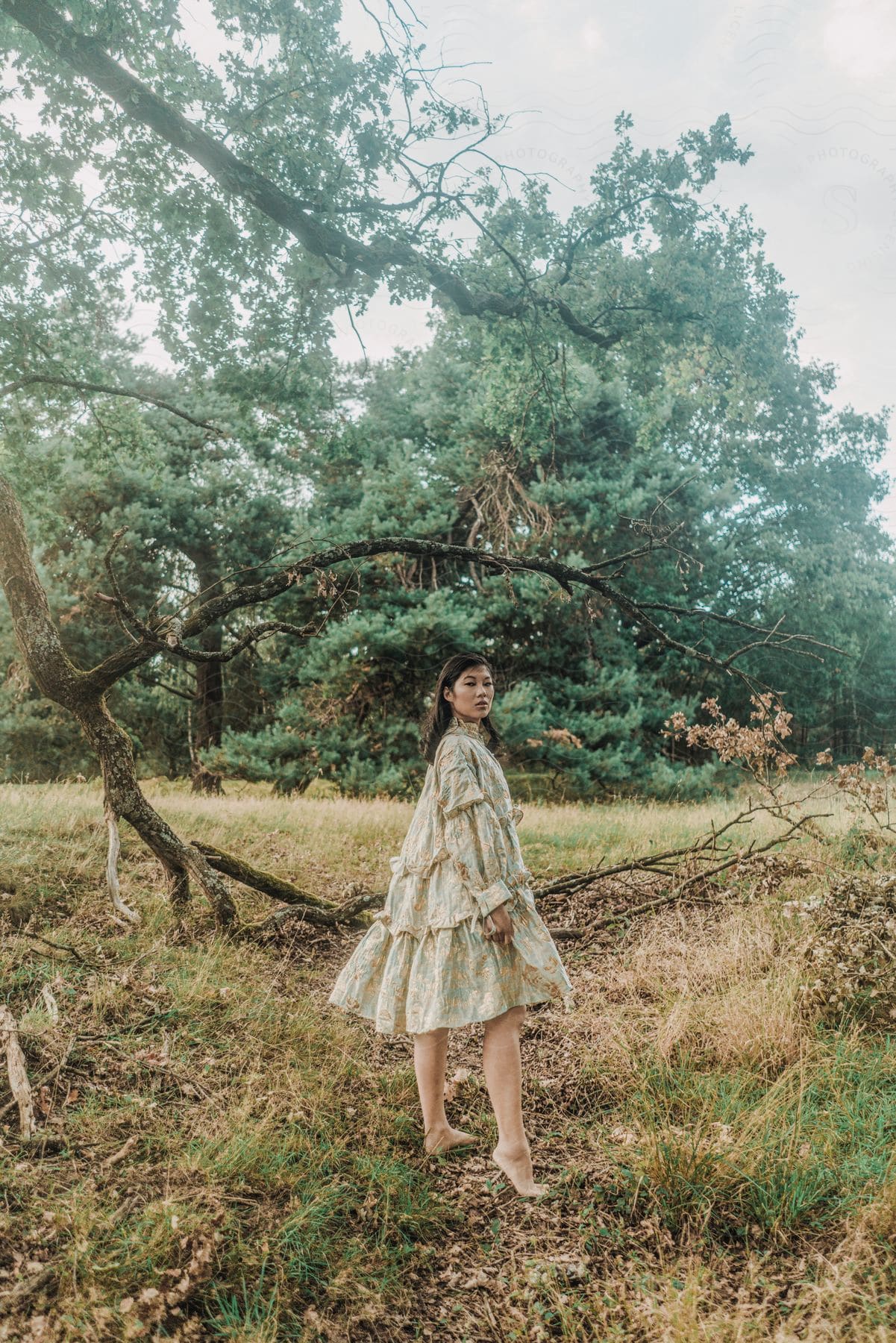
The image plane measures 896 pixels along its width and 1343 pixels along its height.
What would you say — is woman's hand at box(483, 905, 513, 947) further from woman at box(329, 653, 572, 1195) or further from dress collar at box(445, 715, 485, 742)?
dress collar at box(445, 715, 485, 742)

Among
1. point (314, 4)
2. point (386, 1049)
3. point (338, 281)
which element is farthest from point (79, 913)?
point (314, 4)

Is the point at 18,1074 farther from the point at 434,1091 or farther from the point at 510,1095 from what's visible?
the point at 510,1095

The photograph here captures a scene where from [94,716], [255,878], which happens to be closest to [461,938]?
[255,878]

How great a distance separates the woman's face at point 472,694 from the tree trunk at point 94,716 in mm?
3138

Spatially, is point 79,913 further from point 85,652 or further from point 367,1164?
point 85,652

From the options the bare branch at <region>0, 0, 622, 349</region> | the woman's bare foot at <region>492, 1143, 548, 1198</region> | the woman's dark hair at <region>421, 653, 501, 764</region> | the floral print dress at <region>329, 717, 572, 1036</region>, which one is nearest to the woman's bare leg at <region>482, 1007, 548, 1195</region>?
the woman's bare foot at <region>492, 1143, 548, 1198</region>

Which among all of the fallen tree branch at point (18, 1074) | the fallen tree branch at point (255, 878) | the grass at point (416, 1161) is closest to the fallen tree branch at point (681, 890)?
the grass at point (416, 1161)

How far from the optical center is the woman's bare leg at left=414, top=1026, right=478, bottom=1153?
3471 millimetres

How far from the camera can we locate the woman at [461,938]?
10.7ft

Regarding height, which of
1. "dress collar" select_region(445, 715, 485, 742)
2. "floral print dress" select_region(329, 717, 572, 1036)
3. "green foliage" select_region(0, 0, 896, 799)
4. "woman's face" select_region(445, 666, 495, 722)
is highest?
"green foliage" select_region(0, 0, 896, 799)

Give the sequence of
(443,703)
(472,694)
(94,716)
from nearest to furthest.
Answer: (472,694), (443,703), (94,716)

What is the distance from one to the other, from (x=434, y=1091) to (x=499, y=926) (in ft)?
3.06

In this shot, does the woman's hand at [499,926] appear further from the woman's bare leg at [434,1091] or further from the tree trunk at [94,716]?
the tree trunk at [94,716]

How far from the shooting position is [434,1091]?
357cm
